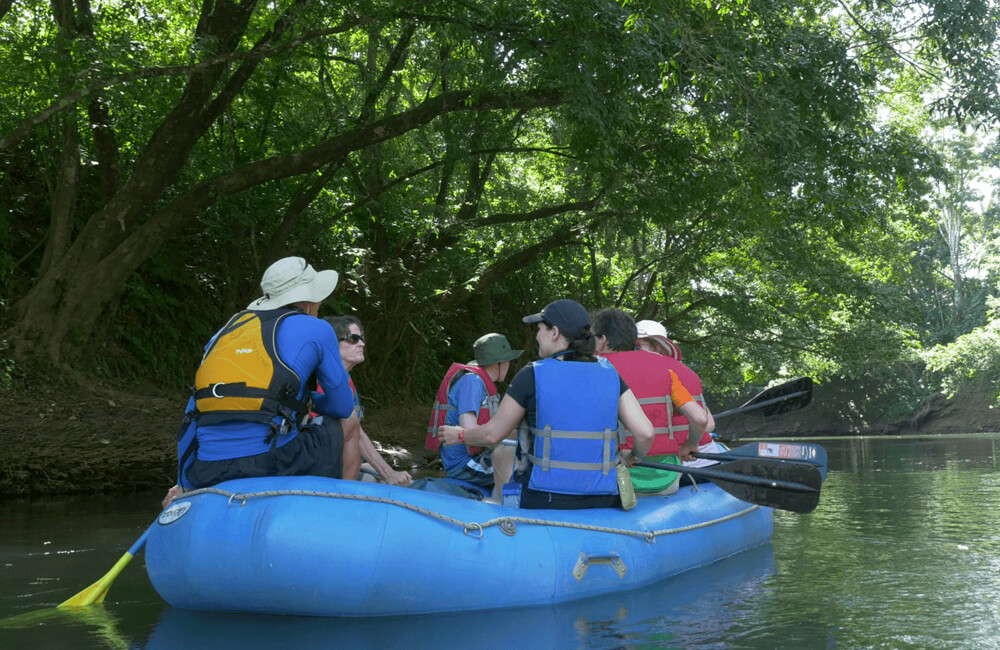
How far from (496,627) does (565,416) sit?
1.02 m

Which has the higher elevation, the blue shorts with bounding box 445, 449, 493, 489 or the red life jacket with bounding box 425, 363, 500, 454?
the red life jacket with bounding box 425, 363, 500, 454

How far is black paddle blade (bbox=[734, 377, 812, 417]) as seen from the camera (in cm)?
823

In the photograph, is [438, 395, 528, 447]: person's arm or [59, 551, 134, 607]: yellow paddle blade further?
[438, 395, 528, 447]: person's arm

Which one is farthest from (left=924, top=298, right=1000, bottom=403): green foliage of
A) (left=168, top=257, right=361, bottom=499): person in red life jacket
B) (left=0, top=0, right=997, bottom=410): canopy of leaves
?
(left=168, top=257, right=361, bottom=499): person in red life jacket

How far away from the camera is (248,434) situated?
13.8 ft

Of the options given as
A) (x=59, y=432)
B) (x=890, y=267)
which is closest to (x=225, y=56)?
(x=59, y=432)

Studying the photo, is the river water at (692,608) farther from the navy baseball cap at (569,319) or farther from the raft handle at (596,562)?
the navy baseball cap at (569,319)

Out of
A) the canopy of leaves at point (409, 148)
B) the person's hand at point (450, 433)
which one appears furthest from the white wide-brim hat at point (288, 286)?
the canopy of leaves at point (409, 148)

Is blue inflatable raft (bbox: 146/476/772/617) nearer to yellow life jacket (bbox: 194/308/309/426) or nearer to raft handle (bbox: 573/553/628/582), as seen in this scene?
raft handle (bbox: 573/553/628/582)

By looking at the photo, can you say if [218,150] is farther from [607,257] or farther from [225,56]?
[607,257]

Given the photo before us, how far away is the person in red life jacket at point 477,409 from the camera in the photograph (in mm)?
5531

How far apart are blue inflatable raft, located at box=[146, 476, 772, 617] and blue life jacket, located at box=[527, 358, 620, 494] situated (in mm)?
193

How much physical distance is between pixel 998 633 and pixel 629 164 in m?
7.75

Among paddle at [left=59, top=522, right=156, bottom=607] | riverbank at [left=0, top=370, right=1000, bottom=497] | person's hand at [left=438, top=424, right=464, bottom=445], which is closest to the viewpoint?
paddle at [left=59, top=522, right=156, bottom=607]
